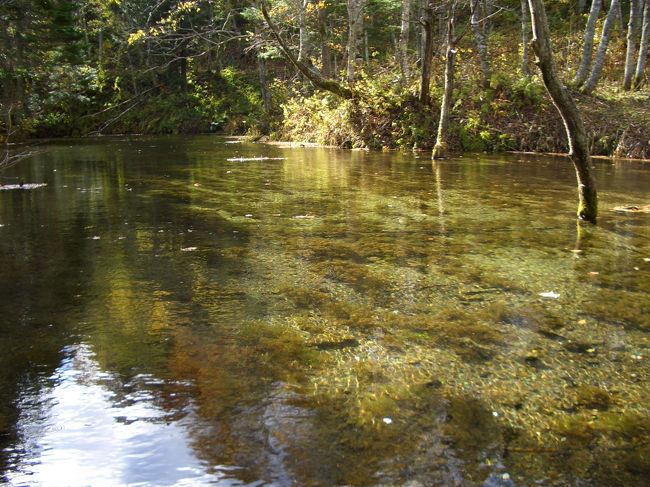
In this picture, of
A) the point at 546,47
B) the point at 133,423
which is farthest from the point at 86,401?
the point at 546,47

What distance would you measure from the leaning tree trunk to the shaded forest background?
25.5 feet

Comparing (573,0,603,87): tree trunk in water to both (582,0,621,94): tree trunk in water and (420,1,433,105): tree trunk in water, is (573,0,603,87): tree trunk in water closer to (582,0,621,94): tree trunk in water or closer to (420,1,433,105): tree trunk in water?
(582,0,621,94): tree trunk in water

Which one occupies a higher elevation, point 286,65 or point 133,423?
point 286,65

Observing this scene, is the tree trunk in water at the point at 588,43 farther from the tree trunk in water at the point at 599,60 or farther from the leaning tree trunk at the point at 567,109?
the leaning tree trunk at the point at 567,109

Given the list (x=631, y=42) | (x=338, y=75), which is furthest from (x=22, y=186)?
(x=631, y=42)

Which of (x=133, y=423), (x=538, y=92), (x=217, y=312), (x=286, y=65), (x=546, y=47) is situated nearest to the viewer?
(x=133, y=423)

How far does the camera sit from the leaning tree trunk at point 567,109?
576cm

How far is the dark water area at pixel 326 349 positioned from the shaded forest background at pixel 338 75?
20.5 feet

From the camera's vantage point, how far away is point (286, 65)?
128 ft

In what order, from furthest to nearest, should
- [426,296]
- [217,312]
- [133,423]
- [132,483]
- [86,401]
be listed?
[426,296] < [217,312] < [86,401] < [133,423] < [132,483]

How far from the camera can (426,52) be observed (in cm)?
1672

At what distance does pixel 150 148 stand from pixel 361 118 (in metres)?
8.34

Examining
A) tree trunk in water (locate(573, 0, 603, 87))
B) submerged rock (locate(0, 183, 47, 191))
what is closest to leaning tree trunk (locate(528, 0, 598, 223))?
submerged rock (locate(0, 183, 47, 191))

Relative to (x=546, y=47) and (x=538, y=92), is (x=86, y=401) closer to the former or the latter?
(x=546, y=47)
